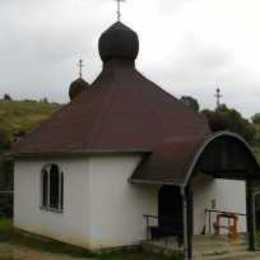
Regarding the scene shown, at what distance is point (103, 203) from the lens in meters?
17.7

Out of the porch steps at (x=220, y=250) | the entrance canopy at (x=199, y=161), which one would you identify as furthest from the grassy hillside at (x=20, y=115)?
the porch steps at (x=220, y=250)

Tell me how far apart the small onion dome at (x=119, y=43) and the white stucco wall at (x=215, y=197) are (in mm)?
5623

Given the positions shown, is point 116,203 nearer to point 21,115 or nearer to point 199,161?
point 199,161

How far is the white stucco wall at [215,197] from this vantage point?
19.5 m

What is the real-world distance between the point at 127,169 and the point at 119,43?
6.06 m

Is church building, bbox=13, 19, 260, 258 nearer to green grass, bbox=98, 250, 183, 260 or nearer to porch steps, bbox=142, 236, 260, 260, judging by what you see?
porch steps, bbox=142, 236, 260, 260

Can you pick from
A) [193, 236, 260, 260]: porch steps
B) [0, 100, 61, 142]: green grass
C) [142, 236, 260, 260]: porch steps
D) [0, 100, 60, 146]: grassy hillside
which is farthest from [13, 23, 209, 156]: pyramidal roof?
[0, 100, 61, 142]: green grass

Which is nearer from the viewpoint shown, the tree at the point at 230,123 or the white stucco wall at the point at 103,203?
the white stucco wall at the point at 103,203

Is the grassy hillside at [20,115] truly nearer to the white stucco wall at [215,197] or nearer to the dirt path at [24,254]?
the dirt path at [24,254]

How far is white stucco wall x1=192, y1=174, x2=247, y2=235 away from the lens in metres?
19.5

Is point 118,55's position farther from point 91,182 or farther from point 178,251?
point 178,251

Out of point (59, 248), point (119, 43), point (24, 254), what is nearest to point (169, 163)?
point (59, 248)

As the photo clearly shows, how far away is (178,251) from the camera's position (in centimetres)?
1631

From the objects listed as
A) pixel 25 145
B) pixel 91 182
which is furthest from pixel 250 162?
pixel 25 145
